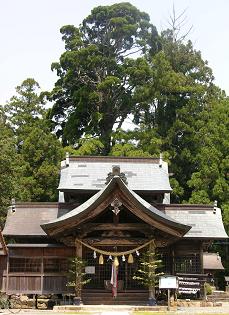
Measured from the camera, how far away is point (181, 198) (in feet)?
147

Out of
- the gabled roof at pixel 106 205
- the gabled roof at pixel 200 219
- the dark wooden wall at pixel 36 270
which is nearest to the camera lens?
the gabled roof at pixel 106 205

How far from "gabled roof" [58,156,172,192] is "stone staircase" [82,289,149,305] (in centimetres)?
582

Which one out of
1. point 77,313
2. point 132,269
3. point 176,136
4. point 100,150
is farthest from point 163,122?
point 77,313

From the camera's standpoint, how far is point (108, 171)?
30.2 m

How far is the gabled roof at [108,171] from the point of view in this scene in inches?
1110

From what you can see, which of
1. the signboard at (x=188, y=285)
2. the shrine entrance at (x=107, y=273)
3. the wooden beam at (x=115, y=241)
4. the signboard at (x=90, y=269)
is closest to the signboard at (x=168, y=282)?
the wooden beam at (x=115, y=241)

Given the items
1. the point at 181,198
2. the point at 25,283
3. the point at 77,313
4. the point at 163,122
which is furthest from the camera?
the point at 163,122

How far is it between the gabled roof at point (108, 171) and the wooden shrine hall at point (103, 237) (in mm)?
140

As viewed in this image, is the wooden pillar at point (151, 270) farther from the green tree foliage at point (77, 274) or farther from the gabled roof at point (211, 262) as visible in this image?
the gabled roof at point (211, 262)

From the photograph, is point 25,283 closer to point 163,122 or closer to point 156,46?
point 163,122

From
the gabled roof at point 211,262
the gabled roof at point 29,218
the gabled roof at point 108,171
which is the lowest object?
the gabled roof at point 211,262

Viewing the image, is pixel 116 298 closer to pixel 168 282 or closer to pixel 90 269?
pixel 90 269

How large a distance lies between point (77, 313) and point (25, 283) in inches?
201

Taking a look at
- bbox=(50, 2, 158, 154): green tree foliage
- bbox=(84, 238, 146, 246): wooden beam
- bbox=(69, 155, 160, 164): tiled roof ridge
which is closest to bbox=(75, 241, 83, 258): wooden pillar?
bbox=(84, 238, 146, 246): wooden beam
